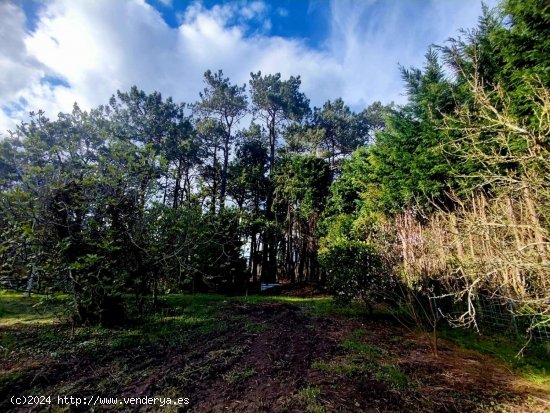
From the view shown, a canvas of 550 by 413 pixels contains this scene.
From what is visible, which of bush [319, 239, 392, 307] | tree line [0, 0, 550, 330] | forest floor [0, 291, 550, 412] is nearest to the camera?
forest floor [0, 291, 550, 412]

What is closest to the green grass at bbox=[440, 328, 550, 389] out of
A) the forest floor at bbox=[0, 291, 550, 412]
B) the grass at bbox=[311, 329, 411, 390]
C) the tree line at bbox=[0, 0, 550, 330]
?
the forest floor at bbox=[0, 291, 550, 412]

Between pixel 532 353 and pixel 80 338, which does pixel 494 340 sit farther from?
pixel 80 338

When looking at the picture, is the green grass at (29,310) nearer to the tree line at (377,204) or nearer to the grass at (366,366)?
the tree line at (377,204)

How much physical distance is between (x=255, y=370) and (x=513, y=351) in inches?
197

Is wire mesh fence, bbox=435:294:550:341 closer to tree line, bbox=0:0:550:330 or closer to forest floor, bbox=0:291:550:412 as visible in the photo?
tree line, bbox=0:0:550:330

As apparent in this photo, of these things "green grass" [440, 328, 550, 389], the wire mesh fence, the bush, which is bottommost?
"green grass" [440, 328, 550, 389]

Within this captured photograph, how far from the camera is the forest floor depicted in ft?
10.5

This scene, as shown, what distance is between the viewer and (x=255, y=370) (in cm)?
399

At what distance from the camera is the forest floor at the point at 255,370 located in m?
3.19

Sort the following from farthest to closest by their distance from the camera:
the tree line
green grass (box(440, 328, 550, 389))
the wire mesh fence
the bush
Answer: the bush < the wire mesh fence < green grass (box(440, 328, 550, 389)) < the tree line

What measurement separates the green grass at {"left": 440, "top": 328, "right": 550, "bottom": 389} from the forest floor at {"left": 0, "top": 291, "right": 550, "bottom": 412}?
66 mm

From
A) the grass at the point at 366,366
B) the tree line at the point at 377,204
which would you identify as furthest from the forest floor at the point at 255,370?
the tree line at the point at 377,204

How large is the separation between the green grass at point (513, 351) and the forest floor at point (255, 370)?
7cm

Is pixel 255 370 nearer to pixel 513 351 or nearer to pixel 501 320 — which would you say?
pixel 513 351
